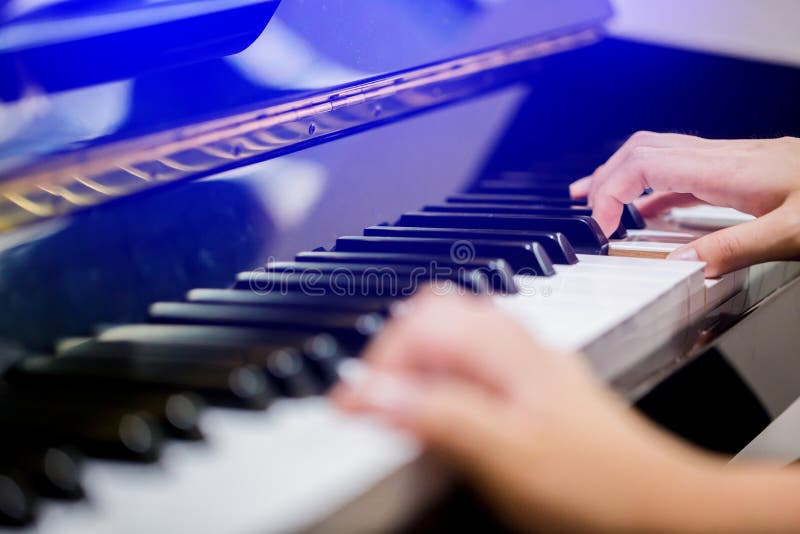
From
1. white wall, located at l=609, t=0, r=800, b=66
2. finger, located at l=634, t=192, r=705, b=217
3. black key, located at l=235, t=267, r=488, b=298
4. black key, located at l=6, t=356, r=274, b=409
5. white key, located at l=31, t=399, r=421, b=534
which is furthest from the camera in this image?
white wall, located at l=609, t=0, r=800, b=66

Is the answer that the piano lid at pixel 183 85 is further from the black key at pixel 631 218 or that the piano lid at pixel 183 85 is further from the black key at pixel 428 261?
the black key at pixel 631 218

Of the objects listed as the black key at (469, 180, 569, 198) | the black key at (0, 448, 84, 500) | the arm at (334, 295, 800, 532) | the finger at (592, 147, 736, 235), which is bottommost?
the arm at (334, 295, 800, 532)

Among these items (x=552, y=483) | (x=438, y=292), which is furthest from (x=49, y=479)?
(x=438, y=292)

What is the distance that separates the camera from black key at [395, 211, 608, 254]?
1.09 m

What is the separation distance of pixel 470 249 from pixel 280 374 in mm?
400

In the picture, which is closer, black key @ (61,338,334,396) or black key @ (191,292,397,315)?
black key @ (61,338,334,396)

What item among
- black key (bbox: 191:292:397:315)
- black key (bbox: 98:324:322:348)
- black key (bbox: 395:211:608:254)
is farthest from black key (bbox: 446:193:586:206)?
black key (bbox: 98:324:322:348)

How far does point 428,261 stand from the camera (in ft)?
2.90

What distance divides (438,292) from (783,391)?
2.10ft

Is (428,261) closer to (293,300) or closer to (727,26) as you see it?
(293,300)

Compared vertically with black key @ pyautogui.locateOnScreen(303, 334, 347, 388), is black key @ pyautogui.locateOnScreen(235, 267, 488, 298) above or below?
above

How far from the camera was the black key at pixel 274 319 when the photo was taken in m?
0.68

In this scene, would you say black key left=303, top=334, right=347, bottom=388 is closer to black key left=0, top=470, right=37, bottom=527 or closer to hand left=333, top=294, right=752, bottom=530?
hand left=333, top=294, right=752, bottom=530

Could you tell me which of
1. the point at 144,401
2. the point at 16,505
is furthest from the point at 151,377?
the point at 16,505
